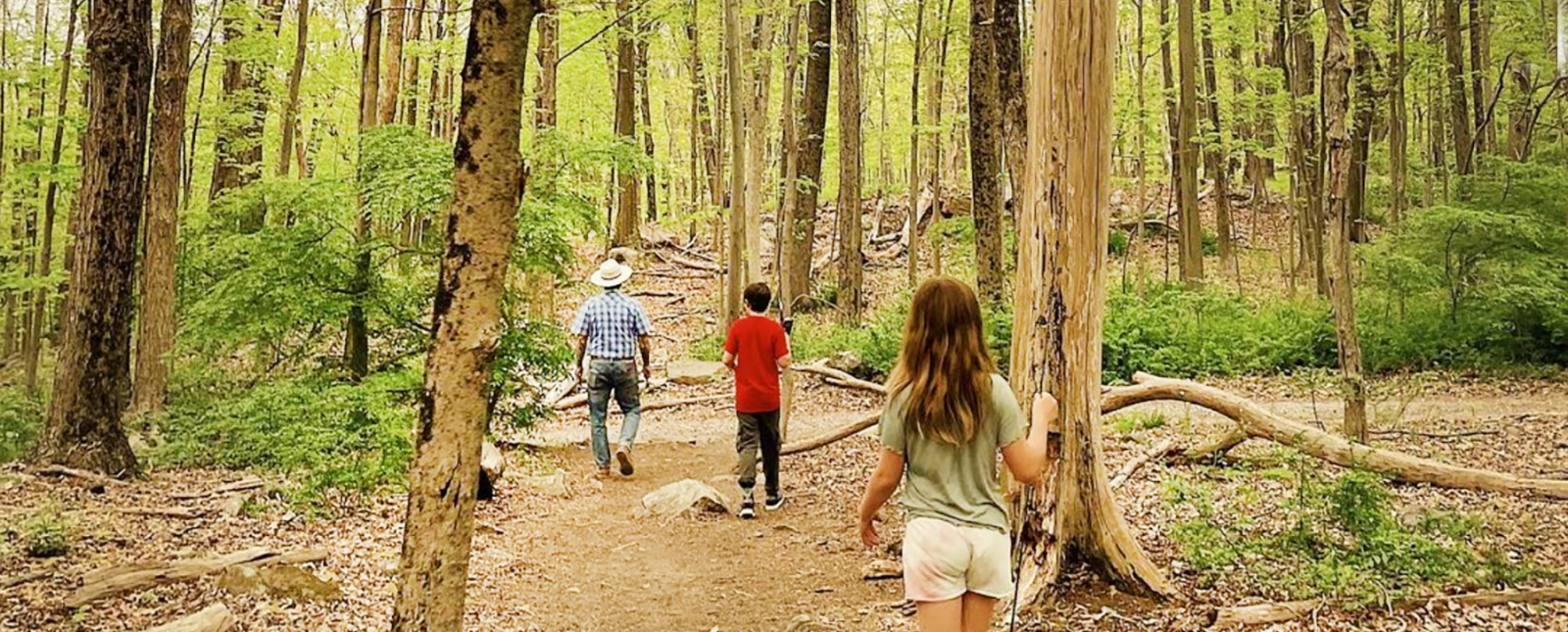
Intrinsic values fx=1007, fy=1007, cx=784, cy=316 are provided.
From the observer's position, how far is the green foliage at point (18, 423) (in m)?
11.2

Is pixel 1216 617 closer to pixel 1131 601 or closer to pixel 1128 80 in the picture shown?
pixel 1131 601

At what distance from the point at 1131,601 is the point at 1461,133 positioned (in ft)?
60.1

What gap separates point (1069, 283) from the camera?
5.07 metres

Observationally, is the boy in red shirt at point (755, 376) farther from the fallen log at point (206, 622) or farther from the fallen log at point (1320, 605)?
the fallen log at point (206, 622)

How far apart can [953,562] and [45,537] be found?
5778 millimetres

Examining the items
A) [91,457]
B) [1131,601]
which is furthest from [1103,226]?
[91,457]

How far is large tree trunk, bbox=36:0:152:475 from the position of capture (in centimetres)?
816

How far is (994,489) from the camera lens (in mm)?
3518

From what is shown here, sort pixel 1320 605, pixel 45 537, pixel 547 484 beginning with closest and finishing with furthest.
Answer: pixel 1320 605
pixel 45 537
pixel 547 484

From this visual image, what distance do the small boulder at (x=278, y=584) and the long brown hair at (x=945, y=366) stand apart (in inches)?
143

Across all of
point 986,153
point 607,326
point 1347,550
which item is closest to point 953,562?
point 1347,550

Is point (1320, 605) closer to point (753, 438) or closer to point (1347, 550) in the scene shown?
point (1347, 550)

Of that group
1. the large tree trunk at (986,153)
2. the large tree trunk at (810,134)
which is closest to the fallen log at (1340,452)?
the large tree trunk at (986,153)

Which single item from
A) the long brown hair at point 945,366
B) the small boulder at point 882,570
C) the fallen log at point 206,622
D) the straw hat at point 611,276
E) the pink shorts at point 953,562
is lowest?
the small boulder at point 882,570
